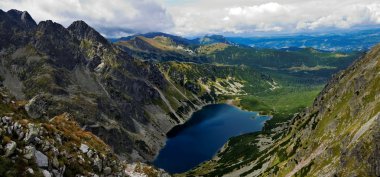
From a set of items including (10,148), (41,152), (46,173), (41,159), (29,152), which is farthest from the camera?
(41,152)

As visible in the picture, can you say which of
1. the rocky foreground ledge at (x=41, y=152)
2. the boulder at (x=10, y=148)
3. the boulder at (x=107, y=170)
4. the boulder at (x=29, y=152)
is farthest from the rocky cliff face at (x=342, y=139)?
the boulder at (x=10, y=148)

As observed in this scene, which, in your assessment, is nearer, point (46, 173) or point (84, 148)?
point (46, 173)

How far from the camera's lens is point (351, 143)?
10106 cm

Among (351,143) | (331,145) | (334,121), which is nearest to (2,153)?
(351,143)

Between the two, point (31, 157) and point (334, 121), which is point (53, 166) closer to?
point (31, 157)

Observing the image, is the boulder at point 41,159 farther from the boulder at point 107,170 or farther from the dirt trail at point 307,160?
the dirt trail at point 307,160

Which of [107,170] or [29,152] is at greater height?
[29,152]

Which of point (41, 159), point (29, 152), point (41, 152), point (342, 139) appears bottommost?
point (342, 139)

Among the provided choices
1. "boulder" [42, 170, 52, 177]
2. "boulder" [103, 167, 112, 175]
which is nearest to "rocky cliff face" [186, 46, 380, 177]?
"boulder" [103, 167, 112, 175]

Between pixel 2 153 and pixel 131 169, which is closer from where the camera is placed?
pixel 2 153

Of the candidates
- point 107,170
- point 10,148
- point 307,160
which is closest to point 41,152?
point 10,148

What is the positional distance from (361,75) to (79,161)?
126169mm

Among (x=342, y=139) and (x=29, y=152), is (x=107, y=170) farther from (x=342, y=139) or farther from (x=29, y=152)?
(x=342, y=139)

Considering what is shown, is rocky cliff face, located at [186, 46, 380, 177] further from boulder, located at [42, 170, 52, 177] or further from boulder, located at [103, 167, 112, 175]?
boulder, located at [42, 170, 52, 177]
